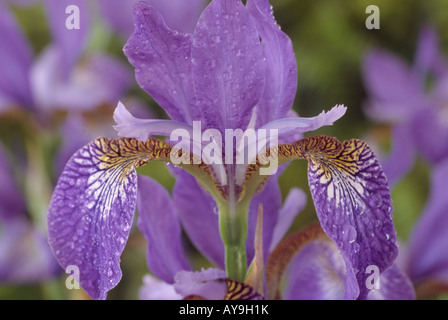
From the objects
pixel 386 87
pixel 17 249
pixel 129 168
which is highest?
pixel 129 168

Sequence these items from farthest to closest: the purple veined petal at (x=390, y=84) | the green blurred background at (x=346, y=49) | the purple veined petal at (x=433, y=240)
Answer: the green blurred background at (x=346, y=49) < the purple veined petal at (x=390, y=84) < the purple veined petal at (x=433, y=240)

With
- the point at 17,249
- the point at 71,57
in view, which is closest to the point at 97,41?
the point at 71,57

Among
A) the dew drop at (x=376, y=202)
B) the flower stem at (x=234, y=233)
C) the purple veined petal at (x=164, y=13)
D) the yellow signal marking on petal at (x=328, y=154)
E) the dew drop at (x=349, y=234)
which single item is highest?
the purple veined petal at (x=164, y=13)

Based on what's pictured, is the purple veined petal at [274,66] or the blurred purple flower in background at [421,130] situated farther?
the blurred purple flower in background at [421,130]

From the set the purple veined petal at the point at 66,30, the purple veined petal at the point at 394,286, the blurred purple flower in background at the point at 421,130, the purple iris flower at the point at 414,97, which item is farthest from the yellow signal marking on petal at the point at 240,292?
the purple veined petal at the point at 66,30

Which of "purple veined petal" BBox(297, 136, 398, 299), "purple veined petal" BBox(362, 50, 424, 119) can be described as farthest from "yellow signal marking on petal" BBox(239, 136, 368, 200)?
"purple veined petal" BBox(362, 50, 424, 119)

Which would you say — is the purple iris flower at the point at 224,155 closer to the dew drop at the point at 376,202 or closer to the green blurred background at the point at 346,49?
the dew drop at the point at 376,202

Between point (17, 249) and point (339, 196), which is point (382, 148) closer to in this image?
point (17, 249)

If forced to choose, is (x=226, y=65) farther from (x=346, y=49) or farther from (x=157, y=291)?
(x=346, y=49)
